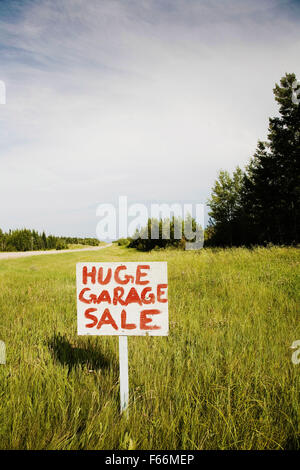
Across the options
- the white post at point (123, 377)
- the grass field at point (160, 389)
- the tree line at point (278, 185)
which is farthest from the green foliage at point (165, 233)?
the white post at point (123, 377)

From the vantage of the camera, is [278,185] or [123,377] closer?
[123,377]

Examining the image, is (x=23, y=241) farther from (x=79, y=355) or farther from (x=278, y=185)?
(x=79, y=355)

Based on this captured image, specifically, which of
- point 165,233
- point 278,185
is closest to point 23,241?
point 165,233

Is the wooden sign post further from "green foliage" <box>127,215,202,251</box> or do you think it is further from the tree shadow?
"green foliage" <box>127,215,202,251</box>

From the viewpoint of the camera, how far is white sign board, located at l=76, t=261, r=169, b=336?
1704 millimetres

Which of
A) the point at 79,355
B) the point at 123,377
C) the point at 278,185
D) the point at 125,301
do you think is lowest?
the point at 79,355

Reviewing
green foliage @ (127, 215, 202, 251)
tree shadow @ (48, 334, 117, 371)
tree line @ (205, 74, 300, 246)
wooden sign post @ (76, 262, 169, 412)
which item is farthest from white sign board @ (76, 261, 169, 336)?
green foliage @ (127, 215, 202, 251)

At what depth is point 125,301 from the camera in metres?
1.71

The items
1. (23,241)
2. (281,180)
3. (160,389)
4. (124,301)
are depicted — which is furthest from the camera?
(23,241)

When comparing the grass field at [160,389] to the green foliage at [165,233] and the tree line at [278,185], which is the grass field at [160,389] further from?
the green foliage at [165,233]

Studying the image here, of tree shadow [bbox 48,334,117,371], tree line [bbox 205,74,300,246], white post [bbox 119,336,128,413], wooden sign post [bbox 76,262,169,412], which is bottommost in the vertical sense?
tree shadow [bbox 48,334,117,371]

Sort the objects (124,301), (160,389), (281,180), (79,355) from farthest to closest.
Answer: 1. (281,180)
2. (79,355)
3. (160,389)
4. (124,301)

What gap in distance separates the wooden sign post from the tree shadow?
781mm
